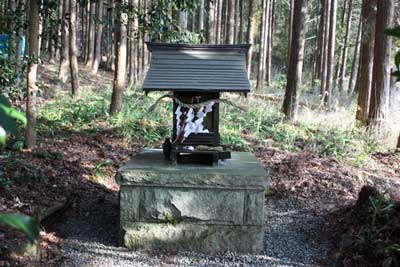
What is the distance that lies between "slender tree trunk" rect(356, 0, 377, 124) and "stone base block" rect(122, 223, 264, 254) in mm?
6300

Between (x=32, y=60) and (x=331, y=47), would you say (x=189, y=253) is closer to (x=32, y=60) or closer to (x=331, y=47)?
(x=32, y=60)

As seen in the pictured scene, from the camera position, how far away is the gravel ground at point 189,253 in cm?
454

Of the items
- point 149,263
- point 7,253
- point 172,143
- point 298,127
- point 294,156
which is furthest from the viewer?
point 298,127

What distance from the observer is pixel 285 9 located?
32.5 meters

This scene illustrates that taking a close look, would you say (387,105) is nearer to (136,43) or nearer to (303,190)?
(303,190)

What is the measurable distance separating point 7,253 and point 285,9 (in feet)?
104

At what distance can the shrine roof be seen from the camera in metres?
4.83

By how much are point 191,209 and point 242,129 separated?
5.10 metres

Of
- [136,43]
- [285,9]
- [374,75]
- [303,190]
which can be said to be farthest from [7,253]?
[285,9]

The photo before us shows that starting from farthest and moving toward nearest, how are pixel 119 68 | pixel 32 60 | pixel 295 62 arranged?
pixel 295 62 < pixel 119 68 < pixel 32 60

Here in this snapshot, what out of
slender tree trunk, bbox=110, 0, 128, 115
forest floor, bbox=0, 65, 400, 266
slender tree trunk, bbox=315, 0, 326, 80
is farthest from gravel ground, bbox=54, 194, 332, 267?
slender tree trunk, bbox=315, 0, 326, 80

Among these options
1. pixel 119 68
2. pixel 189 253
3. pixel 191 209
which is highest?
pixel 119 68

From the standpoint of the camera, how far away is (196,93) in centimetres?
516

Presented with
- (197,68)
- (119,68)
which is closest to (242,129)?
(119,68)
